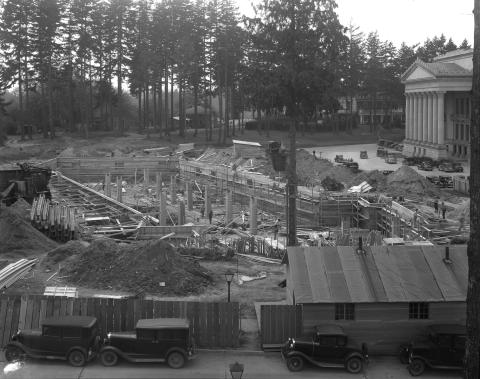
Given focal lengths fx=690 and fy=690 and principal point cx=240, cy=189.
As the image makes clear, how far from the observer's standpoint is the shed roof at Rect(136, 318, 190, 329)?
1539 cm

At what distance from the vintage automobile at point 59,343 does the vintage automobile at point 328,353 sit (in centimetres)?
452

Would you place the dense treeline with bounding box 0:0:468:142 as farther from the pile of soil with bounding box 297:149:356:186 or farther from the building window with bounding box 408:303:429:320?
the building window with bounding box 408:303:429:320

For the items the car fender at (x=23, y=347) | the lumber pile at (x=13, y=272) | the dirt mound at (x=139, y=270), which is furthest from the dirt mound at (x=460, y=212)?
the car fender at (x=23, y=347)

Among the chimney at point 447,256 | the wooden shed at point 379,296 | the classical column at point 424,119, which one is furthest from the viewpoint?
the classical column at point 424,119

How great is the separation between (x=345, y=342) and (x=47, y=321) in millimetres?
6731

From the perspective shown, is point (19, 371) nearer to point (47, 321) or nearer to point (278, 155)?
point (47, 321)

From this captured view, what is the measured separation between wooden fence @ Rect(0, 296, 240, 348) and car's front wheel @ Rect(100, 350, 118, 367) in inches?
50.4

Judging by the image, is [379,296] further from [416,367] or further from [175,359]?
[175,359]

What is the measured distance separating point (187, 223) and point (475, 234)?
30345mm

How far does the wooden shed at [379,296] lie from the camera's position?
16.2m

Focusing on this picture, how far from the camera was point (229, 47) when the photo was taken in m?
79.4

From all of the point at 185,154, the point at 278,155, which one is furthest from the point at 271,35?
the point at 185,154

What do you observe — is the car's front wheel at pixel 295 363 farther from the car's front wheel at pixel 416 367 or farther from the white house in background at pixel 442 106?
the white house in background at pixel 442 106

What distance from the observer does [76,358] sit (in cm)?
1527
